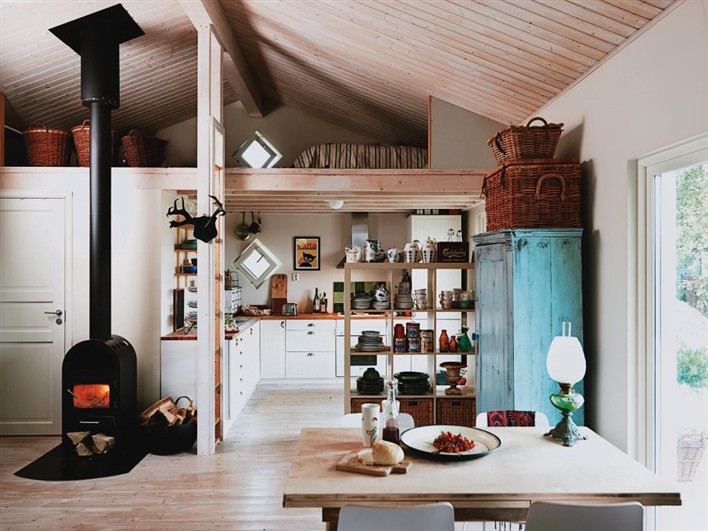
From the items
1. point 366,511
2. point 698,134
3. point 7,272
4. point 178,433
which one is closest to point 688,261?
point 698,134

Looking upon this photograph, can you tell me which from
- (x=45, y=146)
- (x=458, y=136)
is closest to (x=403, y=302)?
(x=458, y=136)

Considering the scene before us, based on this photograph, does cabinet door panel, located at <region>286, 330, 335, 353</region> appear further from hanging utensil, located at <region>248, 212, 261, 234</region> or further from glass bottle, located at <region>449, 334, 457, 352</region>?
glass bottle, located at <region>449, 334, 457, 352</region>

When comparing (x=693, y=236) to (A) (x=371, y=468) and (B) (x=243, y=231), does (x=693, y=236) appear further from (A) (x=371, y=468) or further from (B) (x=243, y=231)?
(B) (x=243, y=231)

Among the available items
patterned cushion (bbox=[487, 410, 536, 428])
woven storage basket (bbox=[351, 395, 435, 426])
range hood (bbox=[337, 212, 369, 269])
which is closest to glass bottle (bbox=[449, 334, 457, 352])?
woven storage basket (bbox=[351, 395, 435, 426])

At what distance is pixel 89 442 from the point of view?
4309mm

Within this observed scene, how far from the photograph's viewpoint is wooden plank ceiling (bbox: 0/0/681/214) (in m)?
3.08

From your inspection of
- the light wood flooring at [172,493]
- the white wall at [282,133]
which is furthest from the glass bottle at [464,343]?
the white wall at [282,133]

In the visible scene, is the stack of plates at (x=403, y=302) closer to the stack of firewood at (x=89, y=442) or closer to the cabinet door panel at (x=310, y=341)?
the stack of firewood at (x=89, y=442)

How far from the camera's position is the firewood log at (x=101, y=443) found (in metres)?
4.27

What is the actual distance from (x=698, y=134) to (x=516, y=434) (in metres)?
1.52

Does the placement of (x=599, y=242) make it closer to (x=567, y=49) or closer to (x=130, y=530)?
(x=567, y=49)

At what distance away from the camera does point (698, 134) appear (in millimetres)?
2258

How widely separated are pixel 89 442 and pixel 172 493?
1135 mm

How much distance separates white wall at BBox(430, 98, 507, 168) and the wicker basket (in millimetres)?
3002
